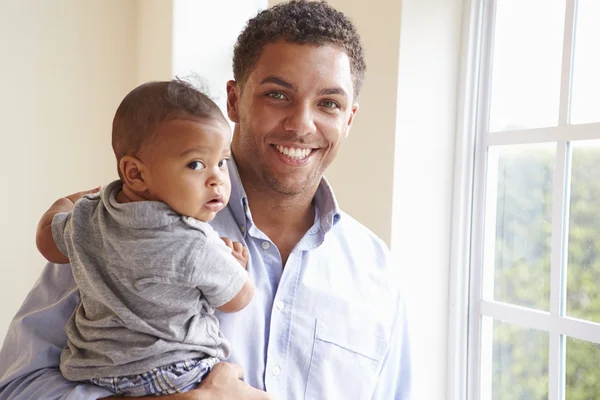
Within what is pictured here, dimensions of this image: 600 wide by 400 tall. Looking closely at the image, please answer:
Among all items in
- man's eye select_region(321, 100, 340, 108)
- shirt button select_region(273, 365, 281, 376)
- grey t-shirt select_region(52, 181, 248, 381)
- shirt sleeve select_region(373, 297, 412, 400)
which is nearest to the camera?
grey t-shirt select_region(52, 181, 248, 381)

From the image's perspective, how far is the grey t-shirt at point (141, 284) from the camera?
110 cm

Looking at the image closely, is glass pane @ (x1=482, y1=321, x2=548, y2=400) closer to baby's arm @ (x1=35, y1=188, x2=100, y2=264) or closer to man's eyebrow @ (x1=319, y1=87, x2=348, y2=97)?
man's eyebrow @ (x1=319, y1=87, x2=348, y2=97)

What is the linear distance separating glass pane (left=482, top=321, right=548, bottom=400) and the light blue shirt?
0.58m

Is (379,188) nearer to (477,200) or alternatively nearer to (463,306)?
(477,200)

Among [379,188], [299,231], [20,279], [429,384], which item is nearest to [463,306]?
[429,384]

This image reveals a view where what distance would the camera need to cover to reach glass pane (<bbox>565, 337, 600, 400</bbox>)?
69.3 inches

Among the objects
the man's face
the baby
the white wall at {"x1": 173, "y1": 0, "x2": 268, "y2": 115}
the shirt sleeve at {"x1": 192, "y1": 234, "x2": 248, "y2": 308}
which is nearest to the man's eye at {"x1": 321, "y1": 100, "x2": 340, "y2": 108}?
the man's face

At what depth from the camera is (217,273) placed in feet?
3.69

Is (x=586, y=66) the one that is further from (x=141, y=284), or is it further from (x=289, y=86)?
(x=141, y=284)

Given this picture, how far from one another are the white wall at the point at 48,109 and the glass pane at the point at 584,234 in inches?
90.3

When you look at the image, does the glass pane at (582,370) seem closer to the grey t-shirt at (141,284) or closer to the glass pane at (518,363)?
the glass pane at (518,363)

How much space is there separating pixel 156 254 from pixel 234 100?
1.81 feet

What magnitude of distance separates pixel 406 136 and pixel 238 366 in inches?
42.7


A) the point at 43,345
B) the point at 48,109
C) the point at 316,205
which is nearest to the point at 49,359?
the point at 43,345
